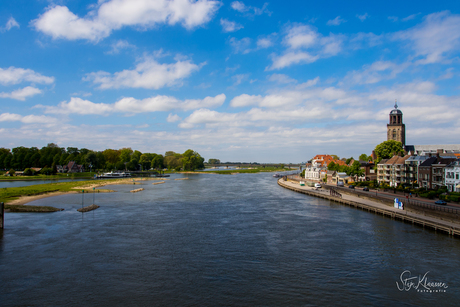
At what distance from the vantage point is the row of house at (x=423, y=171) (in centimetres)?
5650

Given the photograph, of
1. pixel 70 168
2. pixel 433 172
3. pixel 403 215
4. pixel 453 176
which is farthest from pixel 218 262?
pixel 70 168

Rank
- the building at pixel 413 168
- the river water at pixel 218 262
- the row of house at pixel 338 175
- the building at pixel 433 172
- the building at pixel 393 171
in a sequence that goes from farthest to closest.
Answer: the row of house at pixel 338 175 < the building at pixel 393 171 < the building at pixel 413 168 < the building at pixel 433 172 < the river water at pixel 218 262

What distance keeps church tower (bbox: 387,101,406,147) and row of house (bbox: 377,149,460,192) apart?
46475mm

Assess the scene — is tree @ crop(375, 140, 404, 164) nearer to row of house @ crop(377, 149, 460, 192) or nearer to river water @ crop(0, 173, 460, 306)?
row of house @ crop(377, 149, 460, 192)

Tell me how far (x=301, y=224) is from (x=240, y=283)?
21.0 meters

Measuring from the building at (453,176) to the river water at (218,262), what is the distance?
24.5 meters

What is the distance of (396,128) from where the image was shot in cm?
12431

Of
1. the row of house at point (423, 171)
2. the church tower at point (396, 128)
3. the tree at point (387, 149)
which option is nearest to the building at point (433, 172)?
the row of house at point (423, 171)

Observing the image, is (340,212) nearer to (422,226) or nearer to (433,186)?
(422,226)

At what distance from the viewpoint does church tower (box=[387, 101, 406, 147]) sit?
404 feet

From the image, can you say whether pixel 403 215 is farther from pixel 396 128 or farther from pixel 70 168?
pixel 70 168

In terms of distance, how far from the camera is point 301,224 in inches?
1593

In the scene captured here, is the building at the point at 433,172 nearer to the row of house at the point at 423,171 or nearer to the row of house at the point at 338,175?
the row of house at the point at 423,171
